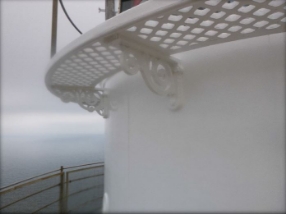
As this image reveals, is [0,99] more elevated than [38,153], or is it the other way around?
[0,99]

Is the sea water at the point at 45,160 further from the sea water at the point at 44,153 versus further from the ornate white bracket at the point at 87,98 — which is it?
the ornate white bracket at the point at 87,98

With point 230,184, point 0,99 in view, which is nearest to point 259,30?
point 230,184

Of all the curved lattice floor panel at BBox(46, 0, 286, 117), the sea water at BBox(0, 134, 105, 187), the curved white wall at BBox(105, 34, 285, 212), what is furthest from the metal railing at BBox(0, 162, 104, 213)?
the curved lattice floor panel at BBox(46, 0, 286, 117)

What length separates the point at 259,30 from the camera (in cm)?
76

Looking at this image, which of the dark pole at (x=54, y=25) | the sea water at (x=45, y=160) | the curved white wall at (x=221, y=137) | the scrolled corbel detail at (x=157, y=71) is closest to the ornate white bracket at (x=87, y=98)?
the dark pole at (x=54, y=25)

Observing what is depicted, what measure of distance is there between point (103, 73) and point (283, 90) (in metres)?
1.26

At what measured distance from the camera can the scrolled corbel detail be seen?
2.74 feet

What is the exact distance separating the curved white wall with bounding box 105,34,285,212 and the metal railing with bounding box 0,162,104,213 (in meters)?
1.30

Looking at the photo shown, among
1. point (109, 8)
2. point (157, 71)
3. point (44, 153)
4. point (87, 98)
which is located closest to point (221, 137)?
point (157, 71)

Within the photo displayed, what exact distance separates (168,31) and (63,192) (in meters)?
2.39

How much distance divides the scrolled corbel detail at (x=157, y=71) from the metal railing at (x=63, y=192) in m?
1.71

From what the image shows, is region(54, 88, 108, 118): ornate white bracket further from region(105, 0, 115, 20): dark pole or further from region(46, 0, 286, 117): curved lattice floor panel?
region(105, 0, 115, 20): dark pole

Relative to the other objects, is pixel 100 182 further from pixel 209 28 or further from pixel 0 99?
pixel 209 28

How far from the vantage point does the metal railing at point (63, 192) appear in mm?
1938
